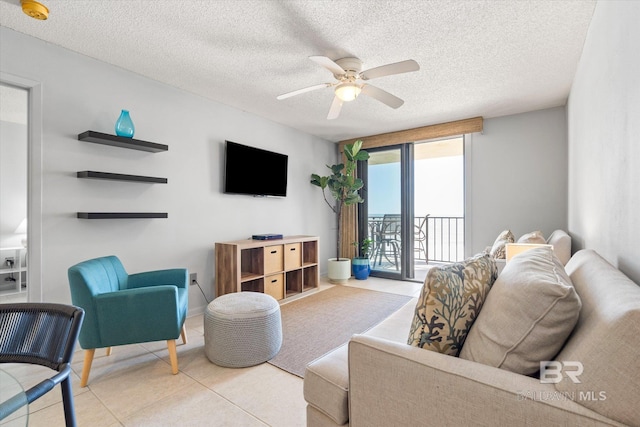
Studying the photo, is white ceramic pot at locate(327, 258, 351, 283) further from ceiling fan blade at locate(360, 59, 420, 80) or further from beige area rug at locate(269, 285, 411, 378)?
ceiling fan blade at locate(360, 59, 420, 80)

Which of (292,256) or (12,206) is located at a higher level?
(12,206)

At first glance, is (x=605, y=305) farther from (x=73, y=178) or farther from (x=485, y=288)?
(x=73, y=178)

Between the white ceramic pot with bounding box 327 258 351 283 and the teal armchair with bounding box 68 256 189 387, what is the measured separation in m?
2.82

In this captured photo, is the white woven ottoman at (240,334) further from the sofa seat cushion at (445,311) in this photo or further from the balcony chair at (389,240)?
the balcony chair at (389,240)

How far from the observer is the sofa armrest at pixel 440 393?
70cm

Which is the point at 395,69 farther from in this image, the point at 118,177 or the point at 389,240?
the point at 389,240

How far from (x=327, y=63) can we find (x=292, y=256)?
2345mm

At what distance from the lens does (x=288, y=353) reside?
221cm

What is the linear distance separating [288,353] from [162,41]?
257 centimetres

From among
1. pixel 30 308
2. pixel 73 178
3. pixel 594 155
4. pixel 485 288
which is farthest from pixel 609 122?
pixel 73 178

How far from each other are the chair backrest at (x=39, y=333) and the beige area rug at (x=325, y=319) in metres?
1.30

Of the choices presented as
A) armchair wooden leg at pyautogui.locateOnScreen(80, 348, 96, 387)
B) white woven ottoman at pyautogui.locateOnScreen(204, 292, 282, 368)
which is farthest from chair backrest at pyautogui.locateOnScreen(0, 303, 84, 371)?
white woven ottoman at pyautogui.locateOnScreen(204, 292, 282, 368)

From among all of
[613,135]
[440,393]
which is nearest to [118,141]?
[440,393]

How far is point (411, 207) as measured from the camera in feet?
15.2
